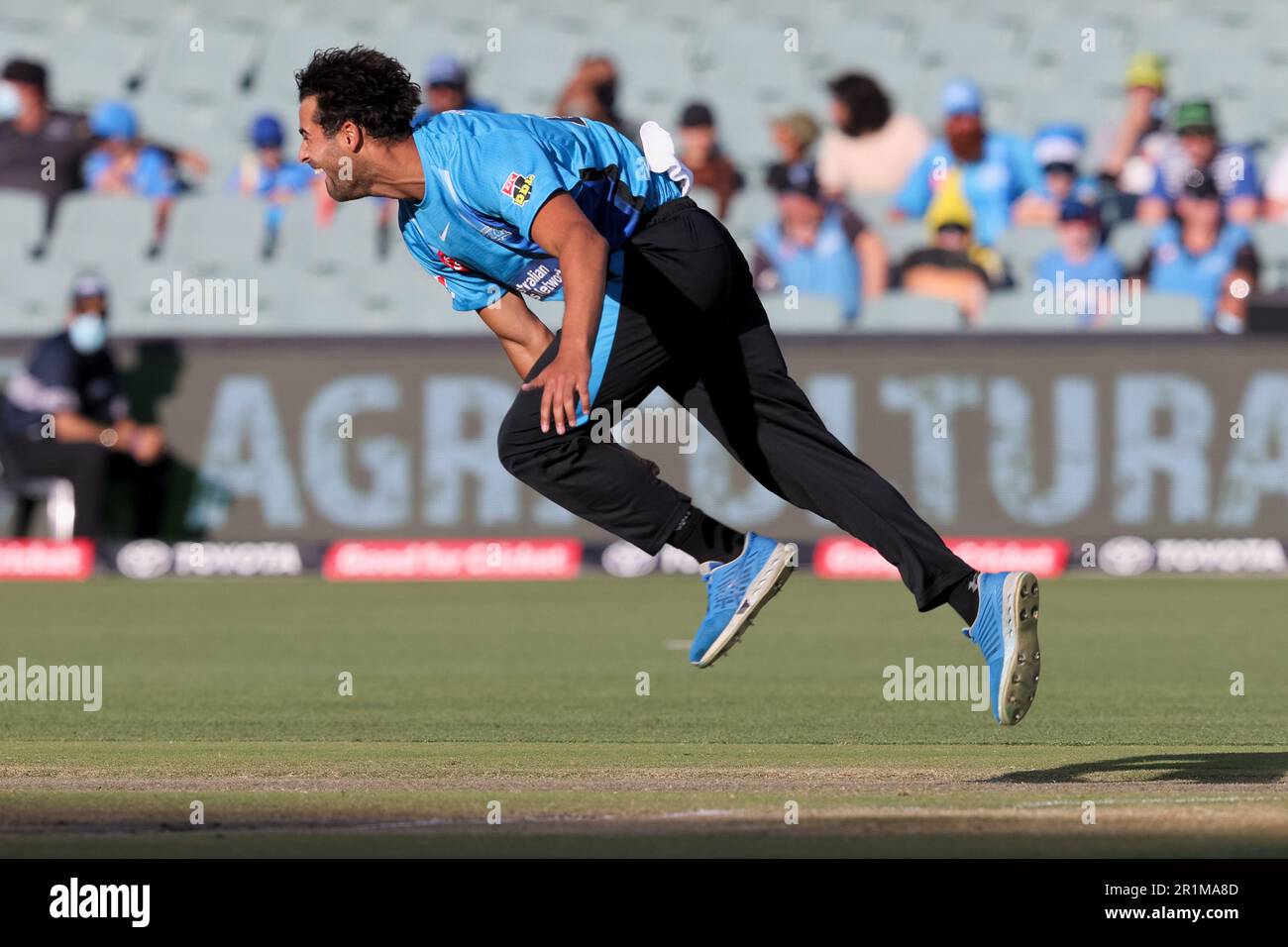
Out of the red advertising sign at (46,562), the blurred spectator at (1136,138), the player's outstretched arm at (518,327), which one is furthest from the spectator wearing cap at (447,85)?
the player's outstretched arm at (518,327)

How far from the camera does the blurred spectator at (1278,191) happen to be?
2070 cm

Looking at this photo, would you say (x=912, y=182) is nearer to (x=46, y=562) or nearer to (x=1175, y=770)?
(x=46, y=562)

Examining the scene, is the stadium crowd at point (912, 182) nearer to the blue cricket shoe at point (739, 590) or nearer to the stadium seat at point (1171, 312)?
the stadium seat at point (1171, 312)

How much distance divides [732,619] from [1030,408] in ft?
34.8

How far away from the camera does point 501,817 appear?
257 inches

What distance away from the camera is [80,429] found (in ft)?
59.3

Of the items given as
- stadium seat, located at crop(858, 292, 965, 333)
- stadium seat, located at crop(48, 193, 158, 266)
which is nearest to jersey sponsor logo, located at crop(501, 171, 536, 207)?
stadium seat, located at crop(858, 292, 965, 333)

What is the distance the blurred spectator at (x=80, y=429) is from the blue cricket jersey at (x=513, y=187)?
36.5 feet

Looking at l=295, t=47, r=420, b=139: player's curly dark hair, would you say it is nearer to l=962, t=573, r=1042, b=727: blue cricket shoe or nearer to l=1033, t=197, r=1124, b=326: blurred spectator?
l=962, t=573, r=1042, b=727: blue cricket shoe

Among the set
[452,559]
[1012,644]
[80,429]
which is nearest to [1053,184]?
[452,559]

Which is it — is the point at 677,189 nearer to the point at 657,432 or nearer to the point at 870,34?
the point at 657,432

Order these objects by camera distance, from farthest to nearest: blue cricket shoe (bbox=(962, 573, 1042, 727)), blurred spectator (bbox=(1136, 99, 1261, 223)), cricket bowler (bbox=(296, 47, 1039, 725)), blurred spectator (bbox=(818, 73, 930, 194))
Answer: blurred spectator (bbox=(818, 73, 930, 194))
blurred spectator (bbox=(1136, 99, 1261, 223))
blue cricket shoe (bbox=(962, 573, 1042, 727))
cricket bowler (bbox=(296, 47, 1039, 725))

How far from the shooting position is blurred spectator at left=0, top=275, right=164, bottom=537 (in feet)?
58.9

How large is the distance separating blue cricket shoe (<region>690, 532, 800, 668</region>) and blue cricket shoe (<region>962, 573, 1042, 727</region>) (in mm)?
632
